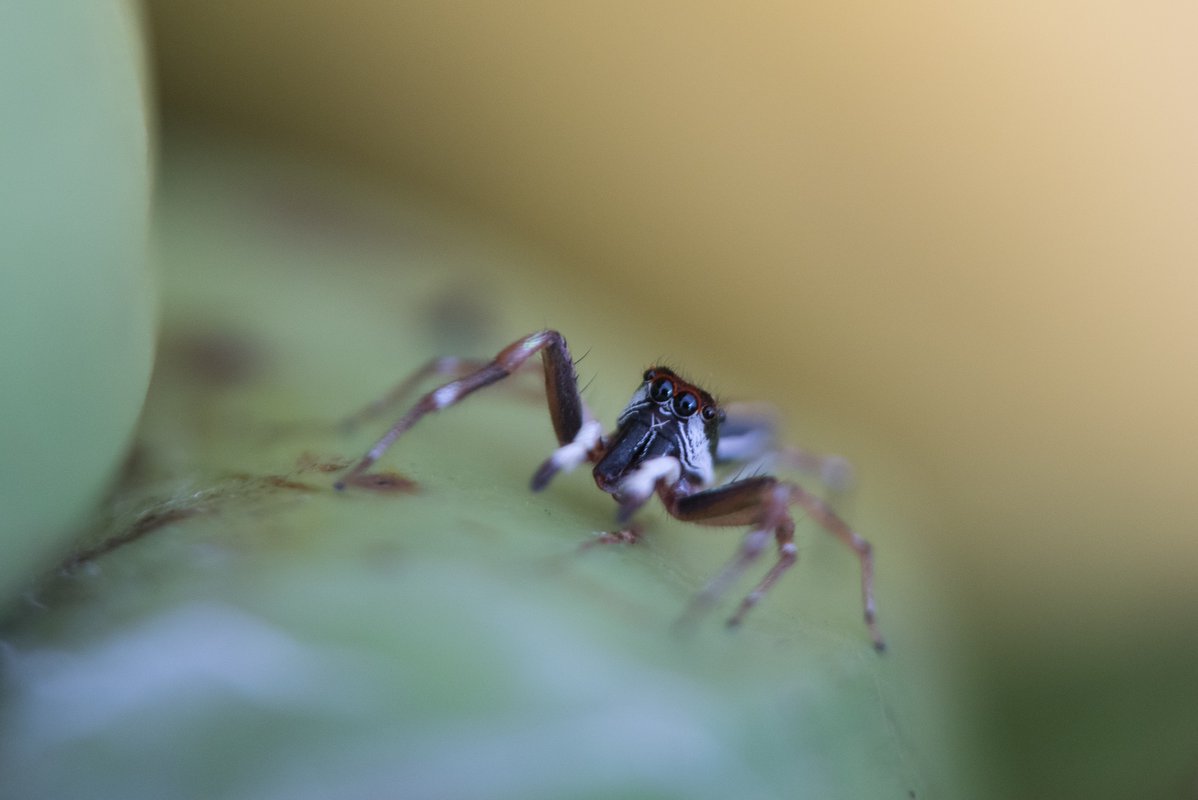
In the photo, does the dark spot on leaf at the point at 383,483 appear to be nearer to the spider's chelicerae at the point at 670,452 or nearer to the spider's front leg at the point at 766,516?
the spider's chelicerae at the point at 670,452

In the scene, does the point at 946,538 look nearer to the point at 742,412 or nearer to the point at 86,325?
the point at 742,412

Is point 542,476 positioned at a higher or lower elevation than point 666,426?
lower

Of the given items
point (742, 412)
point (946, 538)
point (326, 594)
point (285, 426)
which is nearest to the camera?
point (326, 594)

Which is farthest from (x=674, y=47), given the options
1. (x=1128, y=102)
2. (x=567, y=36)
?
(x=1128, y=102)

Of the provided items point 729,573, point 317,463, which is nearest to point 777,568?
point 729,573

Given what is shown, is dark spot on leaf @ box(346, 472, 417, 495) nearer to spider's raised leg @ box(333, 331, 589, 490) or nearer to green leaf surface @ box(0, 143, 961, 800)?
green leaf surface @ box(0, 143, 961, 800)

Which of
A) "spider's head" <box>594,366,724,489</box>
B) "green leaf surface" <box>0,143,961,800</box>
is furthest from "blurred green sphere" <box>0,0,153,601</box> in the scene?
"spider's head" <box>594,366,724,489</box>

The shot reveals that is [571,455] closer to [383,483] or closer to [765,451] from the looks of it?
[383,483]
